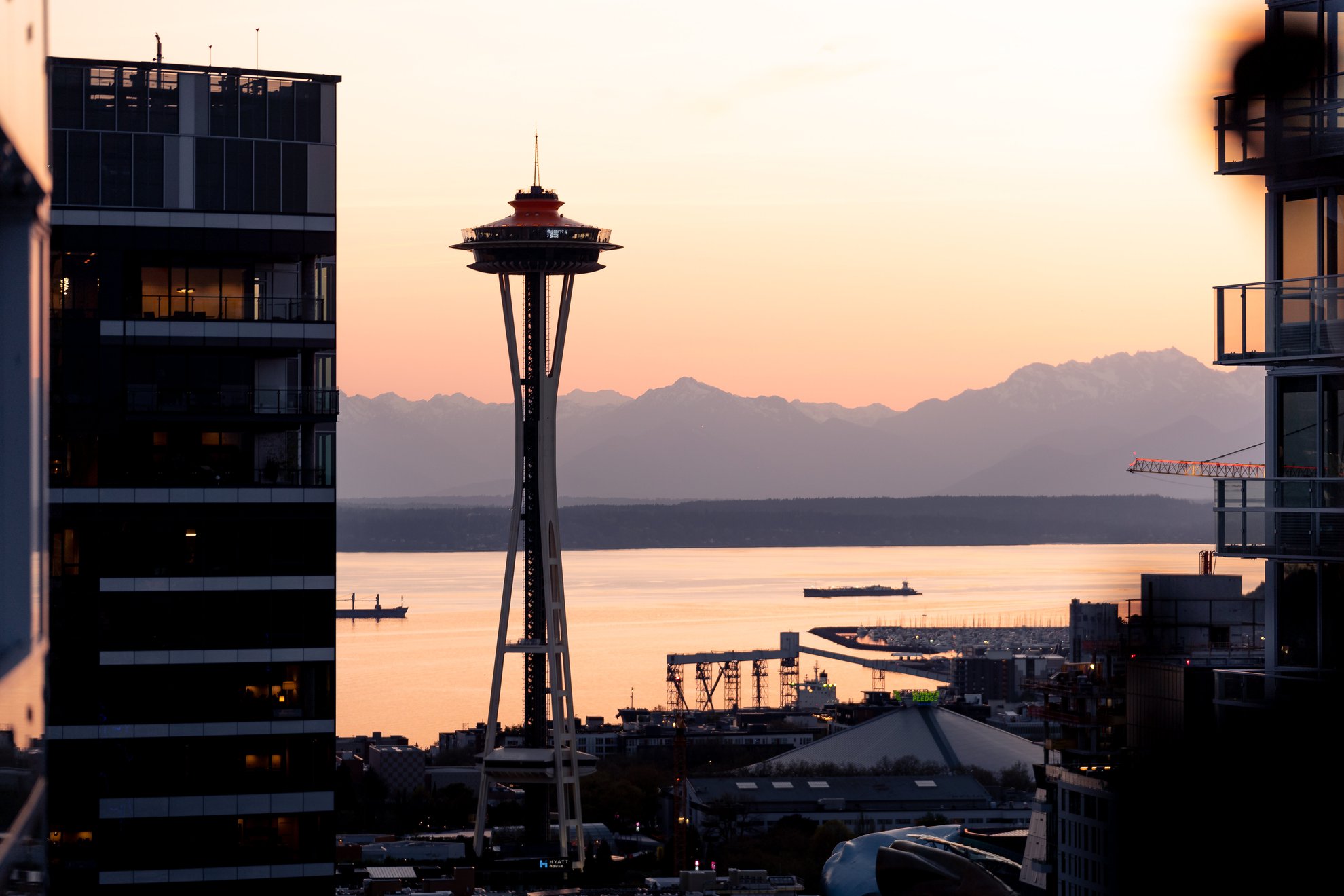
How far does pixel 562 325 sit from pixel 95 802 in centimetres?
3470

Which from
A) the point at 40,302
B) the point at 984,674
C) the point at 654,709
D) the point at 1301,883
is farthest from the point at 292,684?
the point at 984,674

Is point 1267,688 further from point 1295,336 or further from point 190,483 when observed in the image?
point 190,483

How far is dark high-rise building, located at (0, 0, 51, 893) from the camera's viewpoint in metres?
1.99

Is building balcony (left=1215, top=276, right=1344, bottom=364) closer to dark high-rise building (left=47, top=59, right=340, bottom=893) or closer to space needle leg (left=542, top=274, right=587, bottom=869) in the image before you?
dark high-rise building (left=47, top=59, right=340, bottom=893)

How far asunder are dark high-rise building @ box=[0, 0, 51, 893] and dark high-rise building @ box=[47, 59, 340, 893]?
50.8 feet

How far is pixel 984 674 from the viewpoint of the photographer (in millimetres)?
118375

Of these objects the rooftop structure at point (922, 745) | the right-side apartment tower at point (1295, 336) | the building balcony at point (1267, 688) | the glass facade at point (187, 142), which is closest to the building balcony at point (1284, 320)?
the right-side apartment tower at point (1295, 336)

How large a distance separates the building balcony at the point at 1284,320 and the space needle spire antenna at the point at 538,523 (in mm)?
43358

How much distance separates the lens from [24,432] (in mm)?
2096

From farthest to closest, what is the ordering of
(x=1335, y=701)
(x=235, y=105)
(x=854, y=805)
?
(x=854, y=805) → (x=235, y=105) → (x=1335, y=701)

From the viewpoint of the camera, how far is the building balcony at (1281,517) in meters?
6.45

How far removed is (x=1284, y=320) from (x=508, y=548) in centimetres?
Answer: 4531

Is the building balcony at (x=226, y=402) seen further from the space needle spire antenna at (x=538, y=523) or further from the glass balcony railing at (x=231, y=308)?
the space needle spire antenna at (x=538, y=523)

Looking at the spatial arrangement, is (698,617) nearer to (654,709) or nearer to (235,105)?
(654,709)
